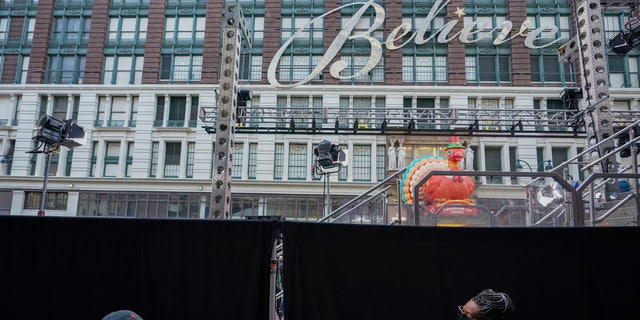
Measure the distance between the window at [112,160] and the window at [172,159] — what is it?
124 inches

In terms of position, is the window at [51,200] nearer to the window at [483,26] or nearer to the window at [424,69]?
the window at [424,69]

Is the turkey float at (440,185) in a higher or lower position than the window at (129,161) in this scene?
lower

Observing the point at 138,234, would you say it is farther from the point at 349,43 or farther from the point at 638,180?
the point at 349,43

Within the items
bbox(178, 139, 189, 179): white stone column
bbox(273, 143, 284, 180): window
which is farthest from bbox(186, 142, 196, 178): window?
bbox(273, 143, 284, 180): window

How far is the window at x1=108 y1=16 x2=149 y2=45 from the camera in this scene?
31.8m

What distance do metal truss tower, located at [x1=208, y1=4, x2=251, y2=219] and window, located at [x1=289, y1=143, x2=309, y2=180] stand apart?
17.8m

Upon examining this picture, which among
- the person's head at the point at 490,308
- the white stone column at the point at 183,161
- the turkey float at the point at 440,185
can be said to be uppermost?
the white stone column at the point at 183,161

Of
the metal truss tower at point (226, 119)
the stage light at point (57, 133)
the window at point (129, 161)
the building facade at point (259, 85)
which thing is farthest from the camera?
the window at point (129, 161)

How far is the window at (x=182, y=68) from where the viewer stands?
31094 millimetres

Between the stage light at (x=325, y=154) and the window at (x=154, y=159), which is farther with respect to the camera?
the window at (x=154, y=159)

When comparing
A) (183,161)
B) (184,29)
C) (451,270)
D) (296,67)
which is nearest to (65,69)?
(184,29)

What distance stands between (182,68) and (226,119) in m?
21.7

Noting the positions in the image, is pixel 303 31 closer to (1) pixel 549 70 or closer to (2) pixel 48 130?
(1) pixel 549 70

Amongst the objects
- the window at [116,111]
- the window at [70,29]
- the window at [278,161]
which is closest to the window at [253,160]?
the window at [278,161]
